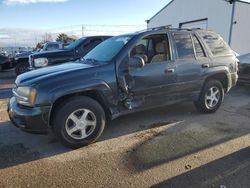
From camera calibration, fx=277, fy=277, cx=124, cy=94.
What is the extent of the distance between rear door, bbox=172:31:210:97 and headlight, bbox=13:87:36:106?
275 centimetres

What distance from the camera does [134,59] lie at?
473 centimetres

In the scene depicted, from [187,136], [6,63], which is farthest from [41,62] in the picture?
[6,63]

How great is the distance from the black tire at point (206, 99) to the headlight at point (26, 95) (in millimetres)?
3536

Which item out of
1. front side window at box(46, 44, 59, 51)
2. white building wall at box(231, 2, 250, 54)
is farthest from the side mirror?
white building wall at box(231, 2, 250, 54)

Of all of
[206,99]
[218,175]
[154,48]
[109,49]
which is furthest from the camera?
[206,99]

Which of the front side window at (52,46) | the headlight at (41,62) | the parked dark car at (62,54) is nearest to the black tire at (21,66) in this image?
the front side window at (52,46)

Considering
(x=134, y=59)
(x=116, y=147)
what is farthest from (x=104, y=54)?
(x=116, y=147)

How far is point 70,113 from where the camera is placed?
428cm

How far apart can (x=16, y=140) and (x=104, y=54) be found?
220 centimetres

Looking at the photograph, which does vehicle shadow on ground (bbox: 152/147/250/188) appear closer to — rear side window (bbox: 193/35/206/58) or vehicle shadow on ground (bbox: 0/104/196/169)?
vehicle shadow on ground (bbox: 0/104/196/169)

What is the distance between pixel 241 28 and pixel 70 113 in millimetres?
14668

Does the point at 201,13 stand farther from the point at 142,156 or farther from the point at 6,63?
the point at 142,156

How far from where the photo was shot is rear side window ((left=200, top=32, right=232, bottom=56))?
19.7 feet

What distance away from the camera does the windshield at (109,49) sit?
4961 mm
